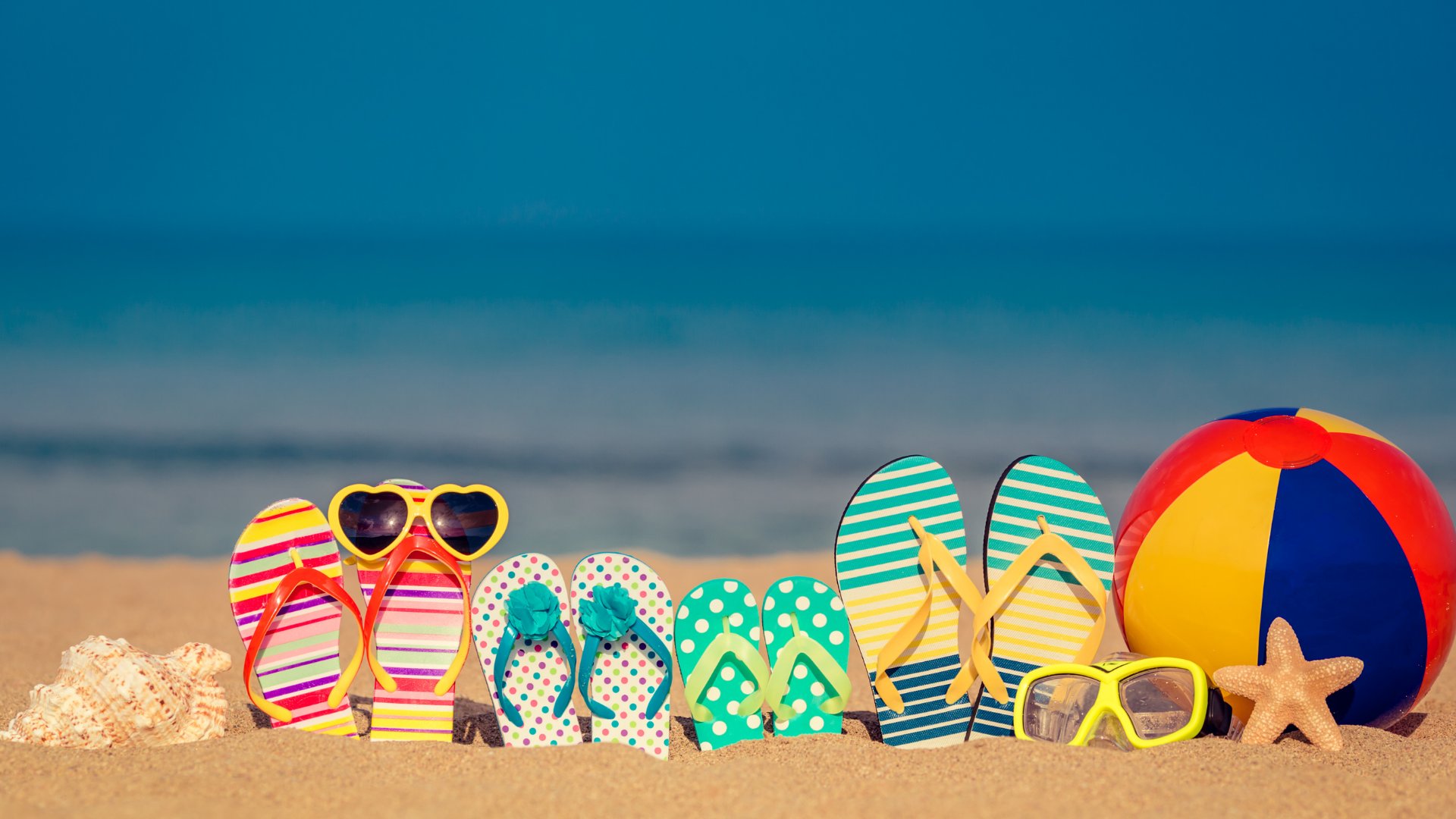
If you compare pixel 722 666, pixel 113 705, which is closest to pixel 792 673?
pixel 722 666

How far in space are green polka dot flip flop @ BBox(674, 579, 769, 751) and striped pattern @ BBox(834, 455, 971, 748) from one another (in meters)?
0.33

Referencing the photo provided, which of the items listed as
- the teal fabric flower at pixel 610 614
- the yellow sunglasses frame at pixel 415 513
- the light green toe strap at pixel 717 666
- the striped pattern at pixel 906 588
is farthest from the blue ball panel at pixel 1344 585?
the yellow sunglasses frame at pixel 415 513

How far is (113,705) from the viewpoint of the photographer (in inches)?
142

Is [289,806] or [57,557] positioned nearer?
[289,806]

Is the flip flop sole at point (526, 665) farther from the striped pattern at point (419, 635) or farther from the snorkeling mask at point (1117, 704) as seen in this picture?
the snorkeling mask at point (1117, 704)

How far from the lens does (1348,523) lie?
12.4 ft

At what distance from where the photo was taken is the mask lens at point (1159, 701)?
3.61 meters

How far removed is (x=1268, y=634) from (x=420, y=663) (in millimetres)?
2598

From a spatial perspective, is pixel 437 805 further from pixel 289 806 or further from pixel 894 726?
pixel 894 726

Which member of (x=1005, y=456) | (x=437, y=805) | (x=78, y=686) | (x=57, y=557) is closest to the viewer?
(x=437, y=805)

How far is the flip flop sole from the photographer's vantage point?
3748 mm

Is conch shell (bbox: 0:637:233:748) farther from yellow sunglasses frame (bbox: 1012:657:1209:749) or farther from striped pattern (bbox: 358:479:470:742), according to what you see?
yellow sunglasses frame (bbox: 1012:657:1209:749)

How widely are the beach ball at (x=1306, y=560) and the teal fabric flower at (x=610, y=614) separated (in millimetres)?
1682

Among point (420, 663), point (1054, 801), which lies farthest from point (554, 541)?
point (1054, 801)
